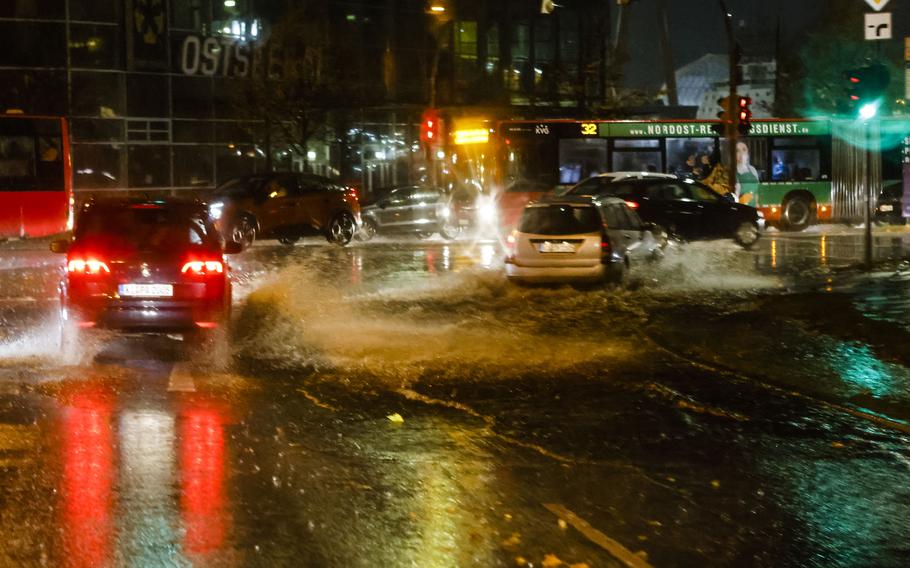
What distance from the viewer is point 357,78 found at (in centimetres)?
4294

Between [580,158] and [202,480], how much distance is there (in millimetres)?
26769

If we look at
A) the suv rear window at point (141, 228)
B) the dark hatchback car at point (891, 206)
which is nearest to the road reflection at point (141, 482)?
the suv rear window at point (141, 228)

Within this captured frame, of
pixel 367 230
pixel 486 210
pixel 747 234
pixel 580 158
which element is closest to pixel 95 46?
pixel 367 230

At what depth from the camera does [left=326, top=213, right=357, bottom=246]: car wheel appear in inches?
1139

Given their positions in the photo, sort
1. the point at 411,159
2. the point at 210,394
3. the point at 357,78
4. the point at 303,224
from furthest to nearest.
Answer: the point at 411,159 → the point at 357,78 → the point at 303,224 → the point at 210,394

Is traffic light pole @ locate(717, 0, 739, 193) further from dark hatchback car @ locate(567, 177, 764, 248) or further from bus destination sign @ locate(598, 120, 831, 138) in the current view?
dark hatchback car @ locate(567, 177, 764, 248)

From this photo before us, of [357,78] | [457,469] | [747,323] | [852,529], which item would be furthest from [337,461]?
[357,78]

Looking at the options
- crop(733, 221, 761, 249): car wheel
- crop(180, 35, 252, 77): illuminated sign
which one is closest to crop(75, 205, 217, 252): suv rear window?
crop(733, 221, 761, 249): car wheel

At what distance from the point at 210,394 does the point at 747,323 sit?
24.8 ft

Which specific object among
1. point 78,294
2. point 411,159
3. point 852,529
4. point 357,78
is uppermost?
point 357,78

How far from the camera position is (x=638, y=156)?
33.9 m

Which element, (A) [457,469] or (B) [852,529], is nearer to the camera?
(B) [852,529]

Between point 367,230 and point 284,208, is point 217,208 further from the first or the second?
point 367,230

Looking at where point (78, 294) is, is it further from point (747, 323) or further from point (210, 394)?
point (747, 323)
